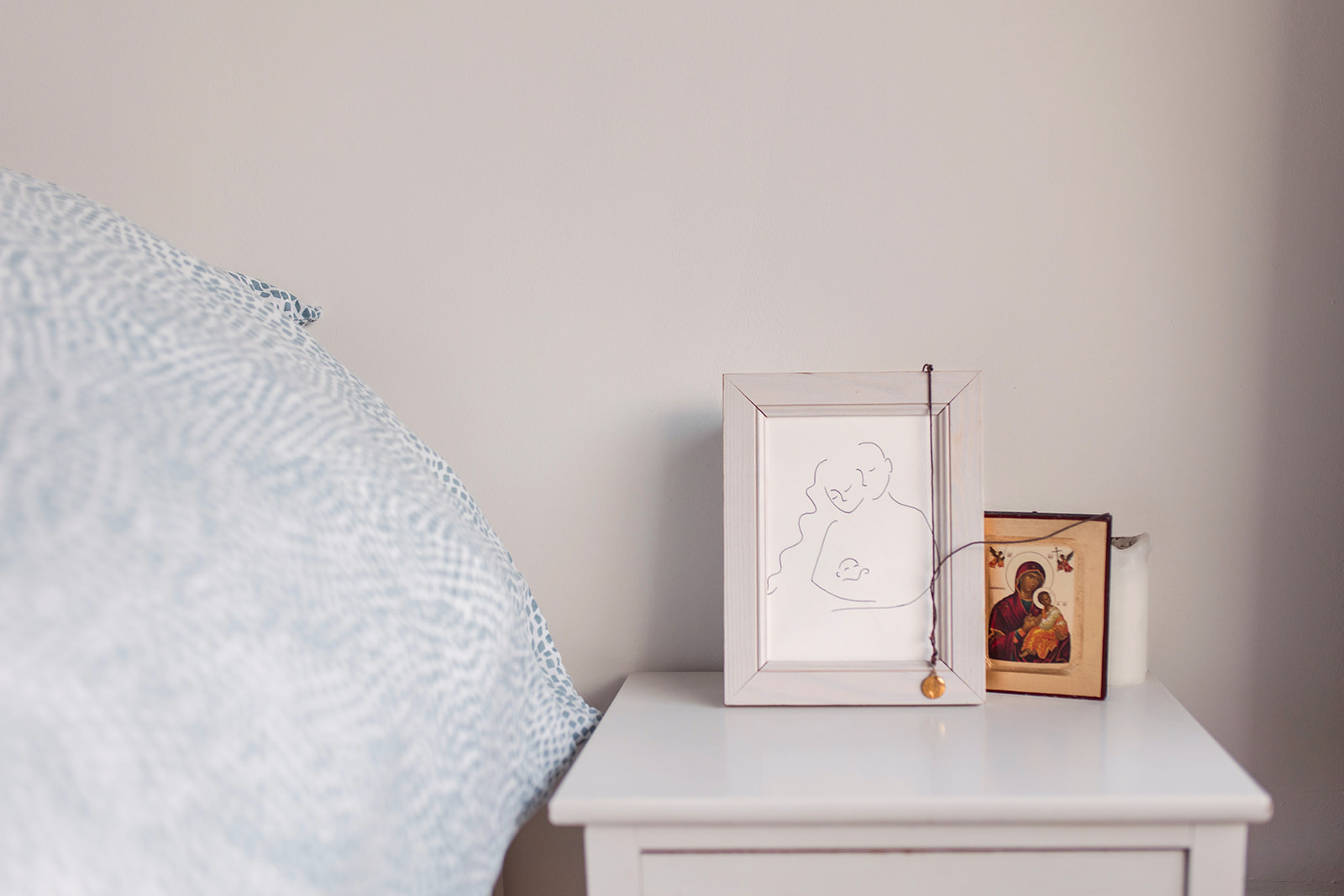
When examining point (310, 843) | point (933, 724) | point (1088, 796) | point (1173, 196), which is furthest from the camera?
point (1173, 196)

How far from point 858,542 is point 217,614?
0.59 m

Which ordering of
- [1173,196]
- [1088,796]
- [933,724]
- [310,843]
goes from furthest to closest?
1. [1173,196]
2. [933,724]
3. [1088,796]
4. [310,843]

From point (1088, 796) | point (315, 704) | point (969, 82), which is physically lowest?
point (1088, 796)

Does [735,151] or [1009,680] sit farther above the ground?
[735,151]

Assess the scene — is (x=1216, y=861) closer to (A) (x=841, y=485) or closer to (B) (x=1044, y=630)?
(B) (x=1044, y=630)

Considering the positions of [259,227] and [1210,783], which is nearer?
[1210,783]

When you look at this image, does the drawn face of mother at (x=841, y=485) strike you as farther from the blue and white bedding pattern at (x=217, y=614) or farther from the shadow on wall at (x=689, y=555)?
the blue and white bedding pattern at (x=217, y=614)

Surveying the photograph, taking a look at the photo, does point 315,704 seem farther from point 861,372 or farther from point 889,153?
Result: point 889,153

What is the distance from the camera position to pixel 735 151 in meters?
0.99

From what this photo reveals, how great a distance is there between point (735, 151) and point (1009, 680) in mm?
637

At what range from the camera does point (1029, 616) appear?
0.89 meters

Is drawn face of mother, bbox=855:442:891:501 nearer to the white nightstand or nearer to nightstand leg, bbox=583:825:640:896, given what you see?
the white nightstand

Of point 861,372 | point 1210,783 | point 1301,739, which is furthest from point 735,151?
point 1301,739

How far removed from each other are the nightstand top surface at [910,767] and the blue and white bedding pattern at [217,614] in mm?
106
